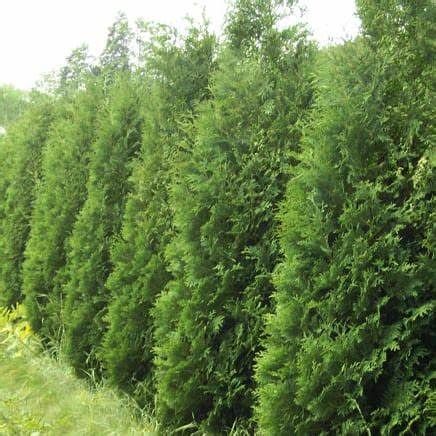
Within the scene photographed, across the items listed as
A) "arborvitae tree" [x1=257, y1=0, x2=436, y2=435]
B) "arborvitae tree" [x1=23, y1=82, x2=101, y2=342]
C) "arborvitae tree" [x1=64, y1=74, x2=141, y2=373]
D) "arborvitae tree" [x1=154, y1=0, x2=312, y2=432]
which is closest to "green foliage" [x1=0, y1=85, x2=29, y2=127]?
"arborvitae tree" [x1=23, y1=82, x2=101, y2=342]

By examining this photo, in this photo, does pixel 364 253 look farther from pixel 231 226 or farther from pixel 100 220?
pixel 100 220

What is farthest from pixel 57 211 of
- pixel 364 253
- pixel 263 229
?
pixel 364 253

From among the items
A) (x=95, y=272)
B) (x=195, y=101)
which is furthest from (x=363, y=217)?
(x=95, y=272)

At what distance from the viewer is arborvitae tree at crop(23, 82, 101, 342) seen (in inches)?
291

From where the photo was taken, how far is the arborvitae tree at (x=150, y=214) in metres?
5.57

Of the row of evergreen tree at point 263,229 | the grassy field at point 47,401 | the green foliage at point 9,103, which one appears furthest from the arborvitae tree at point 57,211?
the green foliage at point 9,103

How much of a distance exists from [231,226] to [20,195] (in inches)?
213

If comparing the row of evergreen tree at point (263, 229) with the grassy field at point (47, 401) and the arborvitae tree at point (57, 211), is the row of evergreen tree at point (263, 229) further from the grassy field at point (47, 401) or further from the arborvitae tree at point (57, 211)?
the grassy field at point (47, 401)

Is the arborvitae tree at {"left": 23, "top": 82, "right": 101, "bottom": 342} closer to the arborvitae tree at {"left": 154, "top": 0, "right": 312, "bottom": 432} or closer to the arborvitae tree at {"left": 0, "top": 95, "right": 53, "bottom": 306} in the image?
the arborvitae tree at {"left": 0, "top": 95, "right": 53, "bottom": 306}

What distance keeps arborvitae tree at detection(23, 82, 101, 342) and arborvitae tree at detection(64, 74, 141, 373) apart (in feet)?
1.85

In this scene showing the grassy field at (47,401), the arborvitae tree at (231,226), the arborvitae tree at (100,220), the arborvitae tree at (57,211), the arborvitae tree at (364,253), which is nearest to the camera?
the arborvitae tree at (364,253)

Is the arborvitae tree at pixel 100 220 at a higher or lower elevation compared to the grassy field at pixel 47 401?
higher

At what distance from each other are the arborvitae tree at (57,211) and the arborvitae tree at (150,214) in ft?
5.30

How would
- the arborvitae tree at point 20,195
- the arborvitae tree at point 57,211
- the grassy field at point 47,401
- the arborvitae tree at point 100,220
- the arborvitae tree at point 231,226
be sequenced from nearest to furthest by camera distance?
the arborvitae tree at point 231,226 < the grassy field at point 47,401 < the arborvitae tree at point 100,220 < the arborvitae tree at point 57,211 < the arborvitae tree at point 20,195
